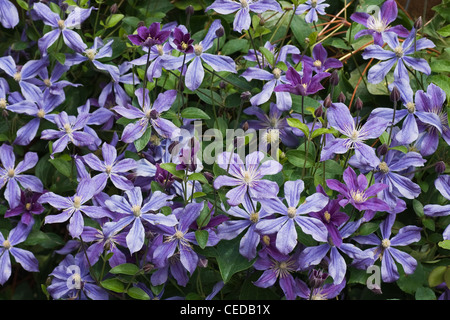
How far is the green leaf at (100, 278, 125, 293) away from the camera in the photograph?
1057 millimetres

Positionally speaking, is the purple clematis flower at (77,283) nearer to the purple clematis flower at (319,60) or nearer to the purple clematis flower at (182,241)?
the purple clematis flower at (182,241)

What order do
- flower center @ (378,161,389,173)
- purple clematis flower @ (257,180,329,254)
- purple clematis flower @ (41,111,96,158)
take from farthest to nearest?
purple clematis flower @ (41,111,96,158)
flower center @ (378,161,389,173)
purple clematis flower @ (257,180,329,254)

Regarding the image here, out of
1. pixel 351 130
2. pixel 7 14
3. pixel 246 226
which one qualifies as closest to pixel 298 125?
pixel 351 130

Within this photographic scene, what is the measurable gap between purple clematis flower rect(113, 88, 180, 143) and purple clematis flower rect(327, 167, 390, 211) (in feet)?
1.01

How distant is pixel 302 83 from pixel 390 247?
325mm

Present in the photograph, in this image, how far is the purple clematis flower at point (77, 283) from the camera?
110 centimetres

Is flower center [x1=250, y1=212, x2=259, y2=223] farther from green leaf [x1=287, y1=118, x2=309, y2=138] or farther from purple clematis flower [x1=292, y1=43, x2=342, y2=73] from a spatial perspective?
purple clematis flower [x1=292, y1=43, x2=342, y2=73]

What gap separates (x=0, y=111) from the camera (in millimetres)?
1227

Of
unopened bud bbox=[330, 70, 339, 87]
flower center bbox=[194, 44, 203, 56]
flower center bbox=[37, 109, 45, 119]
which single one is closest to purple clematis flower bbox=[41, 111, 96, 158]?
flower center bbox=[37, 109, 45, 119]

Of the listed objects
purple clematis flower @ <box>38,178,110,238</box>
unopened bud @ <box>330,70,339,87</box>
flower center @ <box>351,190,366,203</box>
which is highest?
unopened bud @ <box>330,70,339,87</box>

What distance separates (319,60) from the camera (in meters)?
1.19

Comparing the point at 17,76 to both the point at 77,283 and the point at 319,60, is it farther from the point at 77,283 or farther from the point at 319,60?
the point at 319,60
